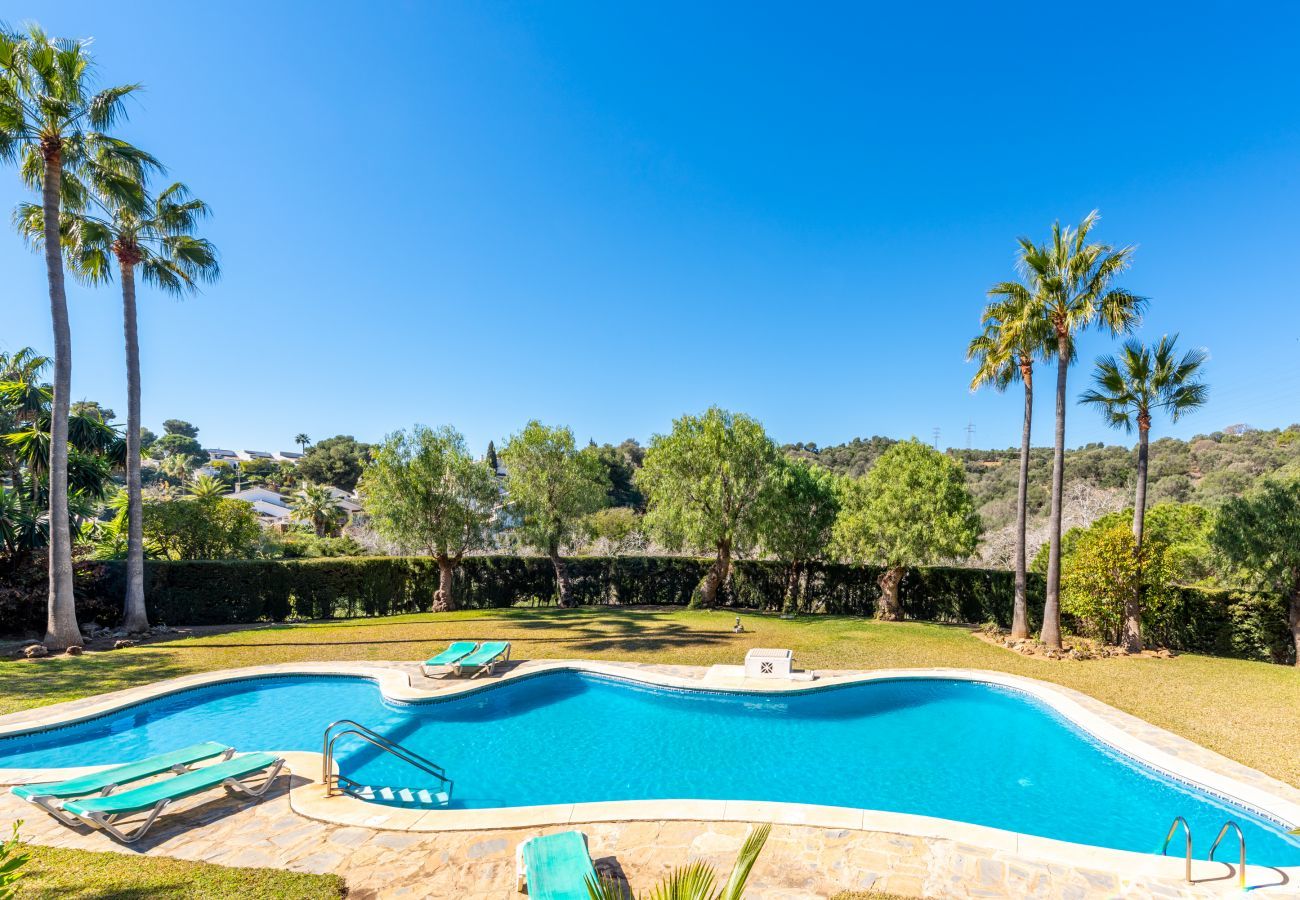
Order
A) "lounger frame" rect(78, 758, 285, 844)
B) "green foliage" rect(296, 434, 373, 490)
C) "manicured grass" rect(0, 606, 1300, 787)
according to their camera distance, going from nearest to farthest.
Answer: "lounger frame" rect(78, 758, 285, 844) < "manicured grass" rect(0, 606, 1300, 787) < "green foliage" rect(296, 434, 373, 490)

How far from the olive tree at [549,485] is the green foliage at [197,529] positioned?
33.1 ft

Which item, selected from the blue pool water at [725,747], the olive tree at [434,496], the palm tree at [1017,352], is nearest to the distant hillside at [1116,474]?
the palm tree at [1017,352]

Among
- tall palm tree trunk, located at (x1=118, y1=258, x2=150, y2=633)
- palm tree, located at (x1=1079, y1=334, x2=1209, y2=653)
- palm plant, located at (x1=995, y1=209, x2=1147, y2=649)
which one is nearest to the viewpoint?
palm plant, located at (x1=995, y1=209, x2=1147, y2=649)

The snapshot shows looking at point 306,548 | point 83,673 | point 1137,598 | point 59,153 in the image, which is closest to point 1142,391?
point 1137,598

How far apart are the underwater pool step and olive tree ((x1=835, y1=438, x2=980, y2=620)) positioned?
47.1 feet

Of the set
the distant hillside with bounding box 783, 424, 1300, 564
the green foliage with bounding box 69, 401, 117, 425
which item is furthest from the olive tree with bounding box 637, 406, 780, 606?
the green foliage with bounding box 69, 401, 117, 425

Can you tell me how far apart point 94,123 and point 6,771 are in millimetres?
13579

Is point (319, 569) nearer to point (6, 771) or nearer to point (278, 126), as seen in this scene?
→ point (6, 771)

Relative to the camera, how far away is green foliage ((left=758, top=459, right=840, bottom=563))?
66.4 ft

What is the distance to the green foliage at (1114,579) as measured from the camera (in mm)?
14062

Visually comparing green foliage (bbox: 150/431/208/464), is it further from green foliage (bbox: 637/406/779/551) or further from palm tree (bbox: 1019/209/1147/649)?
palm tree (bbox: 1019/209/1147/649)

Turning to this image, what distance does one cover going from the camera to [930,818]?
6.18 metres

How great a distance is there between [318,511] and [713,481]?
109 feet

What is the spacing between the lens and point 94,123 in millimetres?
12914
